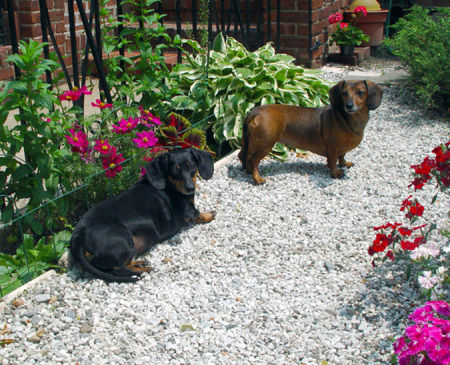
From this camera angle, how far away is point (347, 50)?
8.06m

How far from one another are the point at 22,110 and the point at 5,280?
1053 millimetres

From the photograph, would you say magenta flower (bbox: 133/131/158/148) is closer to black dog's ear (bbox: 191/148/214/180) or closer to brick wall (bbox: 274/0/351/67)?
black dog's ear (bbox: 191/148/214/180)

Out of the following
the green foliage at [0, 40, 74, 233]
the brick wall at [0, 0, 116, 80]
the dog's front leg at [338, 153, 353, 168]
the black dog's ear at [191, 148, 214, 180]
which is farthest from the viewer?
the brick wall at [0, 0, 116, 80]

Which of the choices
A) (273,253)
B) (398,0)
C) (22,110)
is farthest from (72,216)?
(398,0)

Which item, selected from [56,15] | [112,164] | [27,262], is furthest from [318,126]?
[56,15]

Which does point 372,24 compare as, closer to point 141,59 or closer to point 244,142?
point 244,142

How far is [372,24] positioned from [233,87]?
4.36 metres

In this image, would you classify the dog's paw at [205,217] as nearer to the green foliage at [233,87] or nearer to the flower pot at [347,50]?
the green foliage at [233,87]

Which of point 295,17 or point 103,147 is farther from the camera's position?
point 295,17

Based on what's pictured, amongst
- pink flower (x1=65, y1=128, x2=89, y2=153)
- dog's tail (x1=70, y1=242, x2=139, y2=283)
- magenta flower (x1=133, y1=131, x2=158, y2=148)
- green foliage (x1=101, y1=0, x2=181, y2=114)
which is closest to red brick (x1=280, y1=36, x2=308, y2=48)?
green foliage (x1=101, y1=0, x2=181, y2=114)

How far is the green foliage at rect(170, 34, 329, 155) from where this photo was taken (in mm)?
5250

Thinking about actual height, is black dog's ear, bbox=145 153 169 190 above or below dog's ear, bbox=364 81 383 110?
below

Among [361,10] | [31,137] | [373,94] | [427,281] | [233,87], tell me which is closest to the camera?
[427,281]

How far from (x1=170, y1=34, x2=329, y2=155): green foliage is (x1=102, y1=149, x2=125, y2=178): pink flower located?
1277 millimetres
